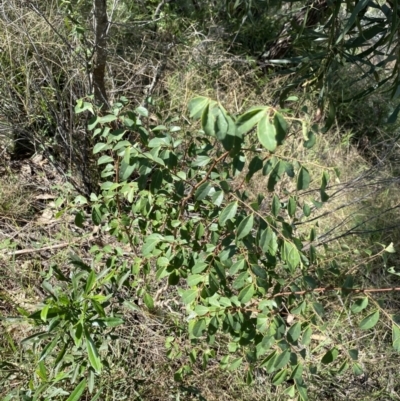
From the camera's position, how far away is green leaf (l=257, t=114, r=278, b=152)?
82cm

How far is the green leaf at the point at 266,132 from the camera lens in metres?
0.82

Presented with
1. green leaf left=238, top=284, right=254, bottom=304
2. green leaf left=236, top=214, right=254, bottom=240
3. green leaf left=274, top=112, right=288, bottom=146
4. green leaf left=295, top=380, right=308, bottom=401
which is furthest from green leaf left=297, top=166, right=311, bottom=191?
green leaf left=295, top=380, right=308, bottom=401

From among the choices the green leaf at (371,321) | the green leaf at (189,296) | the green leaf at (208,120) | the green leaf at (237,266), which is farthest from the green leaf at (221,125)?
the green leaf at (371,321)

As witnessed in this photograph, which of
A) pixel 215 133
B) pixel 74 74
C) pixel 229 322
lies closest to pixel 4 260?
pixel 74 74

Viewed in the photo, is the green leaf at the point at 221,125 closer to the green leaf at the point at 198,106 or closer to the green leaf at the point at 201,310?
the green leaf at the point at 198,106

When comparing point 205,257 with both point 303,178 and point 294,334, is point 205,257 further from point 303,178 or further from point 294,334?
point 303,178

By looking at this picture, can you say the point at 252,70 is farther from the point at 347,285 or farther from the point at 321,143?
the point at 347,285

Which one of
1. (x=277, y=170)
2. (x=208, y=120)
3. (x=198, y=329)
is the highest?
(x=208, y=120)

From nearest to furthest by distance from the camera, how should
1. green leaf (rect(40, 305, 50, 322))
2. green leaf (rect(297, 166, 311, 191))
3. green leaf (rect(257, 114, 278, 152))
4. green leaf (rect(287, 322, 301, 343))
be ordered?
green leaf (rect(257, 114, 278, 152)) → green leaf (rect(297, 166, 311, 191)) → green leaf (rect(40, 305, 50, 322)) → green leaf (rect(287, 322, 301, 343))

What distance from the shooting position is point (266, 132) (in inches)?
32.5

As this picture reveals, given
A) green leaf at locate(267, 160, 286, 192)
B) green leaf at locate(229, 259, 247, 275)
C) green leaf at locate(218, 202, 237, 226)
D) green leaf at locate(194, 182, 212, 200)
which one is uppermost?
green leaf at locate(267, 160, 286, 192)

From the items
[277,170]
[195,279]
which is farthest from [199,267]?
[277,170]

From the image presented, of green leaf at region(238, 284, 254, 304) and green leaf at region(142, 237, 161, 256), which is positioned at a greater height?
green leaf at region(238, 284, 254, 304)

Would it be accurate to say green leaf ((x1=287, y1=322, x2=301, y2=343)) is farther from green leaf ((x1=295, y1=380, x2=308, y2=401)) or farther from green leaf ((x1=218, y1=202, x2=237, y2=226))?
green leaf ((x1=218, y1=202, x2=237, y2=226))
